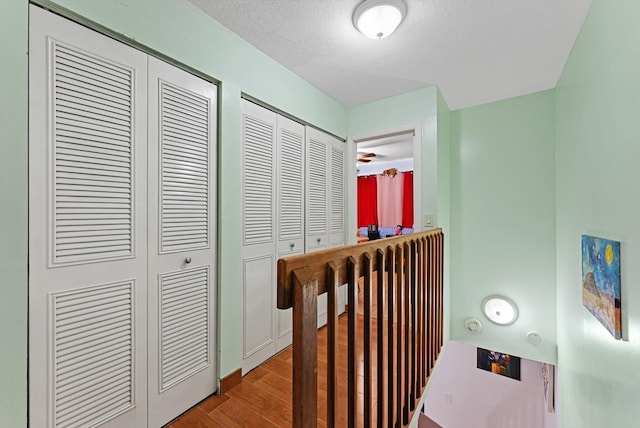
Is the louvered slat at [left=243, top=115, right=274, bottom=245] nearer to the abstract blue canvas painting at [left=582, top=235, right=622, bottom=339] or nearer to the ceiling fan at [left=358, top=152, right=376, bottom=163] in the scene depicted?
the abstract blue canvas painting at [left=582, top=235, right=622, bottom=339]

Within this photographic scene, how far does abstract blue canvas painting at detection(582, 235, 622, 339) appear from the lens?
3.91 ft

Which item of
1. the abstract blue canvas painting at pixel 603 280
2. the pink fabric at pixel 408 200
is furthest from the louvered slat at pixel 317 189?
the pink fabric at pixel 408 200

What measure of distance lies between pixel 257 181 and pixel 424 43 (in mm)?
1550

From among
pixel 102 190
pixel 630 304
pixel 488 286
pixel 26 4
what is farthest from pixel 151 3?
pixel 488 286

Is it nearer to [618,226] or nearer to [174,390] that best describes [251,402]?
[174,390]

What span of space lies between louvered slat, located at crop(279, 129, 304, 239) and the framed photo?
3.41m

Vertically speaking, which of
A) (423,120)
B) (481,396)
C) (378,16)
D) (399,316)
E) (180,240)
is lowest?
(481,396)

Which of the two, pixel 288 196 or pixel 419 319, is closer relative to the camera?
pixel 419 319

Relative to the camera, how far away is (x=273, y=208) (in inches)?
83.4

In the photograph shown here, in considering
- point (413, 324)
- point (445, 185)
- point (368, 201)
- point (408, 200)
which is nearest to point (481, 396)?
point (445, 185)

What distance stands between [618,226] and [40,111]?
2.51m

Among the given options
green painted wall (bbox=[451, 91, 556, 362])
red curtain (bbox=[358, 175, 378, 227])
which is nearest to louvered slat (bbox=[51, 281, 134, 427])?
green painted wall (bbox=[451, 91, 556, 362])

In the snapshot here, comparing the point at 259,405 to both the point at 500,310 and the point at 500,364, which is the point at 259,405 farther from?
the point at 500,364

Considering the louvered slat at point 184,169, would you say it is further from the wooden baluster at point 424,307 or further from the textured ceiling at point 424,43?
the wooden baluster at point 424,307
